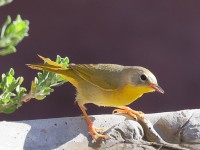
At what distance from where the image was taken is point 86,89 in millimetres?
3055

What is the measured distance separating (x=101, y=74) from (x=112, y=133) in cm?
36

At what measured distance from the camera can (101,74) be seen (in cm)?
308

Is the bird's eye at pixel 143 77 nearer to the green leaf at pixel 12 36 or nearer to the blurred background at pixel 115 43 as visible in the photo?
the green leaf at pixel 12 36

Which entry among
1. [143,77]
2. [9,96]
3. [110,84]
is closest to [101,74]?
[110,84]

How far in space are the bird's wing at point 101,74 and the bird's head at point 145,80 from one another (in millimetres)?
88

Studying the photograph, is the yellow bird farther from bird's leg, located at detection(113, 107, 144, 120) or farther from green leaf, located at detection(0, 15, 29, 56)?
green leaf, located at detection(0, 15, 29, 56)

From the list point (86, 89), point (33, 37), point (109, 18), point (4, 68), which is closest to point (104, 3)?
point (109, 18)

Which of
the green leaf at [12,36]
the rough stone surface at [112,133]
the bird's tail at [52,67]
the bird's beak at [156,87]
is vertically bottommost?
the rough stone surface at [112,133]

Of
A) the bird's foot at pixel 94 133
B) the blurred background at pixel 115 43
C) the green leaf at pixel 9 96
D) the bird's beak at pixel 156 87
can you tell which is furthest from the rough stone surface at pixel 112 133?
the blurred background at pixel 115 43

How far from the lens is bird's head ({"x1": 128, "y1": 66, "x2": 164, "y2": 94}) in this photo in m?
2.94

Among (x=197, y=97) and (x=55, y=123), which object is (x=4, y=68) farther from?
(x=55, y=123)

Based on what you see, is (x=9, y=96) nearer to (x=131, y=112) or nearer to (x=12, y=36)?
(x=12, y=36)

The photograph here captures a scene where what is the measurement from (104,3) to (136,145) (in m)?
2.75

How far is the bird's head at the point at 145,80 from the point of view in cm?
294
